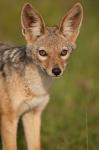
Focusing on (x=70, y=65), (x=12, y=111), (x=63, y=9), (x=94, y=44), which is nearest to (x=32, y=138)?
(x=12, y=111)

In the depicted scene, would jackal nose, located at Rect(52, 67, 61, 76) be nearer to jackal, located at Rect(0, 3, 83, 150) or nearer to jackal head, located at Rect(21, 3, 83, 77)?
jackal head, located at Rect(21, 3, 83, 77)

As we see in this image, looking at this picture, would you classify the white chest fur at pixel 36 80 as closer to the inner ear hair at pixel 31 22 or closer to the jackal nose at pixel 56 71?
the inner ear hair at pixel 31 22

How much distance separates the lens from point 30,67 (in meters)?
10.6

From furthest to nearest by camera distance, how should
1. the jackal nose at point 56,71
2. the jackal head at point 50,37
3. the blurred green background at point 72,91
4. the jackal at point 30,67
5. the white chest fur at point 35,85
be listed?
the blurred green background at point 72,91 < the white chest fur at point 35,85 < the jackal at point 30,67 < the jackal head at point 50,37 < the jackal nose at point 56,71

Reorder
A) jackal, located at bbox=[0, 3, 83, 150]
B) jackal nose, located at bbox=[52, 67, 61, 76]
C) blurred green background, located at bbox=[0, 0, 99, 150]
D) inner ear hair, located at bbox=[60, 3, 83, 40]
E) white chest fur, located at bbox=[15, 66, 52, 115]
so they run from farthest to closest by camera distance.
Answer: blurred green background, located at bbox=[0, 0, 99, 150]
white chest fur, located at bbox=[15, 66, 52, 115]
inner ear hair, located at bbox=[60, 3, 83, 40]
jackal, located at bbox=[0, 3, 83, 150]
jackal nose, located at bbox=[52, 67, 61, 76]

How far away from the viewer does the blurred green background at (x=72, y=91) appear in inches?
482

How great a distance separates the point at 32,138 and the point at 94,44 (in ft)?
21.0

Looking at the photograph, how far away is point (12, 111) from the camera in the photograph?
1048cm

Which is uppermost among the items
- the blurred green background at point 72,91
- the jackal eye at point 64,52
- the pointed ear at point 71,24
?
the pointed ear at point 71,24

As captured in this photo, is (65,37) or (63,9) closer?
Answer: (65,37)

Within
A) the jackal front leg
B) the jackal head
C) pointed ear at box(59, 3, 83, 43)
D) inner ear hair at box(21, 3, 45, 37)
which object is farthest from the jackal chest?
pointed ear at box(59, 3, 83, 43)

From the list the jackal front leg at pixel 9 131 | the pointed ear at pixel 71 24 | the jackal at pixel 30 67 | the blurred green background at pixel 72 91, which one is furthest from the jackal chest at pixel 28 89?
the blurred green background at pixel 72 91

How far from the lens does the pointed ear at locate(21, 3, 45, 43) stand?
10275mm

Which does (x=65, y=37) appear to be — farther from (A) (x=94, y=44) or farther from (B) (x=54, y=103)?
(A) (x=94, y=44)
